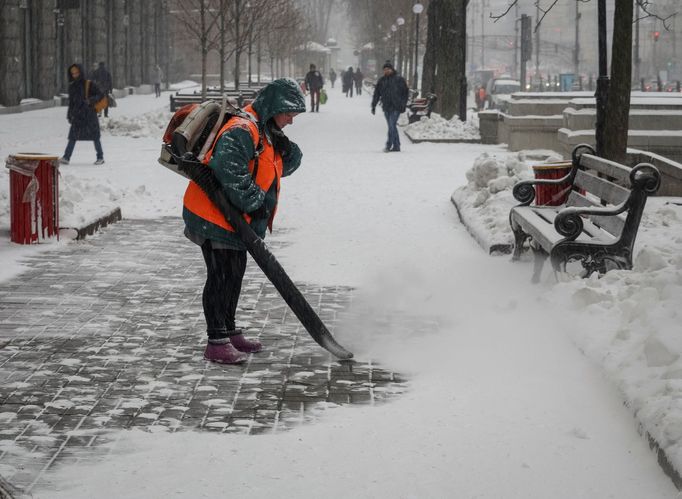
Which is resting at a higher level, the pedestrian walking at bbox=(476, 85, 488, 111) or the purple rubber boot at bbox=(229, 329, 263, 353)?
the pedestrian walking at bbox=(476, 85, 488, 111)

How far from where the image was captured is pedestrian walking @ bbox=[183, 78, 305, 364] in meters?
6.32

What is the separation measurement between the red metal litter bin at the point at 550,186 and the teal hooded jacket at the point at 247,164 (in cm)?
480

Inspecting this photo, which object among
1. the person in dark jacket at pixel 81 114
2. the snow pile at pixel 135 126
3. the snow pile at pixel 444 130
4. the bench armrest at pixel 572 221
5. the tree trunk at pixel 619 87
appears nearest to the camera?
the bench armrest at pixel 572 221

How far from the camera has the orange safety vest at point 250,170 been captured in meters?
6.39

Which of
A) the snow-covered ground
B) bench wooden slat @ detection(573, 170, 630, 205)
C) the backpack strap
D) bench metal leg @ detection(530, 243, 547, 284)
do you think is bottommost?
the snow-covered ground

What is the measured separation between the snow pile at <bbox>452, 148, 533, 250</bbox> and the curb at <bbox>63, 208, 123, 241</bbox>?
11.7 feet

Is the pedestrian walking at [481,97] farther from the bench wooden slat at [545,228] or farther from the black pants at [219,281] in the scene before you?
the black pants at [219,281]

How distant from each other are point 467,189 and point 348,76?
54.4 metres

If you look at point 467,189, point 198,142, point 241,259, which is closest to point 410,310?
point 241,259

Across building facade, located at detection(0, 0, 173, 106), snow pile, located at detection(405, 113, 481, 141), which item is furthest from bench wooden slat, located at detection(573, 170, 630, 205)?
building facade, located at detection(0, 0, 173, 106)

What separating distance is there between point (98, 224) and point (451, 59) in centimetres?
1878

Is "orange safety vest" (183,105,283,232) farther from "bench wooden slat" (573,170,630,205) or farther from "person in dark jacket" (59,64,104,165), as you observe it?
"person in dark jacket" (59,64,104,165)

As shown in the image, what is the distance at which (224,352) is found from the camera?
662 centimetres

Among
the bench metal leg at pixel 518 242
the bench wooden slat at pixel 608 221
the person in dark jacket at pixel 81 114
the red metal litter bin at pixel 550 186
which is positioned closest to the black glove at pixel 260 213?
the bench wooden slat at pixel 608 221
